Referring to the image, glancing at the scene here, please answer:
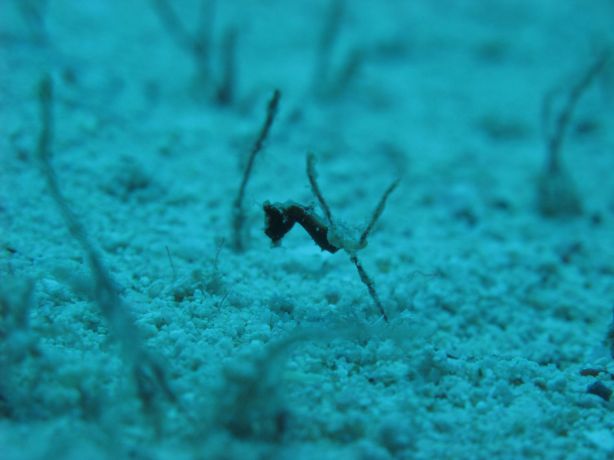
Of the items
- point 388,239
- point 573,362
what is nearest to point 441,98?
point 388,239

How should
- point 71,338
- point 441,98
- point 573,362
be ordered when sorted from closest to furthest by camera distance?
point 71,338 → point 573,362 → point 441,98

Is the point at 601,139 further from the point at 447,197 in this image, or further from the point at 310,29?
the point at 310,29

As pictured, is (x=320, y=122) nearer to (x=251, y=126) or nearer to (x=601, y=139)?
(x=251, y=126)

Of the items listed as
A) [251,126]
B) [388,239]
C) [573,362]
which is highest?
[251,126]

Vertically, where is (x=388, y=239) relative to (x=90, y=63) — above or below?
below

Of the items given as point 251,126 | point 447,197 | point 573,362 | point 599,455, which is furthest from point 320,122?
point 599,455

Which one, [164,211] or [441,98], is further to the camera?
[441,98]

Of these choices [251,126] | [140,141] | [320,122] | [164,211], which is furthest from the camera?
[320,122]
